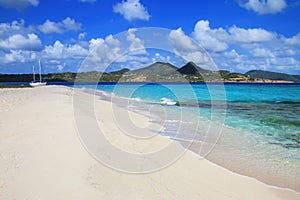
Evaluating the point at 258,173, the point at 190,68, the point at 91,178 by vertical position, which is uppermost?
the point at 190,68

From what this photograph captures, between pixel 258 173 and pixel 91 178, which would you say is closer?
pixel 91 178

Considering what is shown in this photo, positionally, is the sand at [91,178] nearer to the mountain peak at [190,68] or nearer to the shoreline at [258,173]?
the shoreline at [258,173]

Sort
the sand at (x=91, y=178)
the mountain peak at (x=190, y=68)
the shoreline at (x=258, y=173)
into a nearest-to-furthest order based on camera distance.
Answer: the sand at (x=91, y=178) < the shoreline at (x=258, y=173) < the mountain peak at (x=190, y=68)

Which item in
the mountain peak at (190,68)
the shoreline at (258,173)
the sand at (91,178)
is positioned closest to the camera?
the sand at (91,178)

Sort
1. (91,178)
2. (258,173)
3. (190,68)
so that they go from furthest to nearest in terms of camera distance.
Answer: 1. (190,68)
2. (258,173)
3. (91,178)

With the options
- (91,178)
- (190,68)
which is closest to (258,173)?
(91,178)

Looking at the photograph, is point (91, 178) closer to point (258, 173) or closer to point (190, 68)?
point (258, 173)

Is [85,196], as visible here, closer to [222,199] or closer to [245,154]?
[222,199]

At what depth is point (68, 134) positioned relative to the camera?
30.6 feet

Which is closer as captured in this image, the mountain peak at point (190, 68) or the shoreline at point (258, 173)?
the shoreline at point (258, 173)

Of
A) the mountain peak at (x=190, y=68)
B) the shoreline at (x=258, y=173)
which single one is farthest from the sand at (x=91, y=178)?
the mountain peak at (x=190, y=68)

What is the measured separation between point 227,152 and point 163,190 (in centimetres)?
463

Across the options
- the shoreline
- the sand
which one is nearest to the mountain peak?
the shoreline

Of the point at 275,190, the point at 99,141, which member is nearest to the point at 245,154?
the point at 275,190
